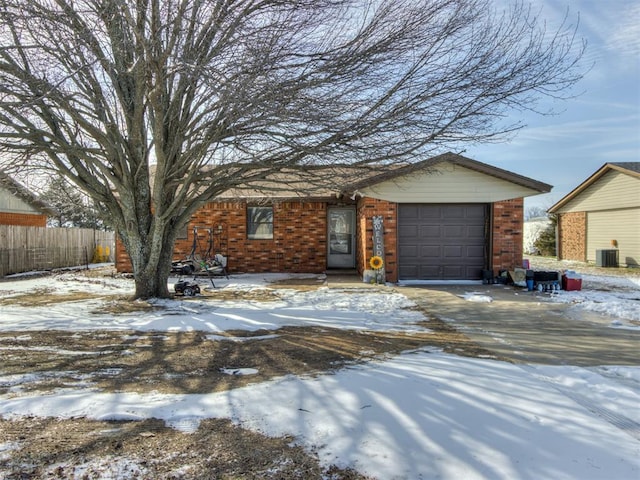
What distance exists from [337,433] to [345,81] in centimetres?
577

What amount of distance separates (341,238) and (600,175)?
44.5ft

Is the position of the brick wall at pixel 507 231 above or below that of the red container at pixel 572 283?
above

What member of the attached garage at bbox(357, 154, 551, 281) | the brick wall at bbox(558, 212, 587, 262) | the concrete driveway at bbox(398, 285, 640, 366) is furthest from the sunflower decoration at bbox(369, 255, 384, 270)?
the brick wall at bbox(558, 212, 587, 262)

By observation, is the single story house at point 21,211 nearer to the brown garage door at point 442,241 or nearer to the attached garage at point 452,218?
the attached garage at point 452,218

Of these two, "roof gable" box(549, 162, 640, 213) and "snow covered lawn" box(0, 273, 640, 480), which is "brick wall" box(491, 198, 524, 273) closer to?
"snow covered lawn" box(0, 273, 640, 480)

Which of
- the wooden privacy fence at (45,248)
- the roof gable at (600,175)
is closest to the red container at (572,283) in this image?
the roof gable at (600,175)

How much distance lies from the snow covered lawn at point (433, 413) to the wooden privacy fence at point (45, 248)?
47.2 feet

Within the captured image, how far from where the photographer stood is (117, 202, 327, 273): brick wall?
14680 mm

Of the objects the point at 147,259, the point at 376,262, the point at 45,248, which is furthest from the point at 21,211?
the point at 376,262

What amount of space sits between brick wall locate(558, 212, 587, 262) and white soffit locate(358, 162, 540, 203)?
11817 mm

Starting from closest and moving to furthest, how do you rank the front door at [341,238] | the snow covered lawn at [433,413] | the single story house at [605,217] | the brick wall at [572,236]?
1. the snow covered lawn at [433,413]
2. the front door at [341,238]
3. the single story house at [605,217]
4. the brick wall at [572,236]

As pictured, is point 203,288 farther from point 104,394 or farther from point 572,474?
point 572,474

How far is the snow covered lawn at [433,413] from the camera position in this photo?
8.54 ft

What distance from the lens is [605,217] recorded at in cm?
1950
